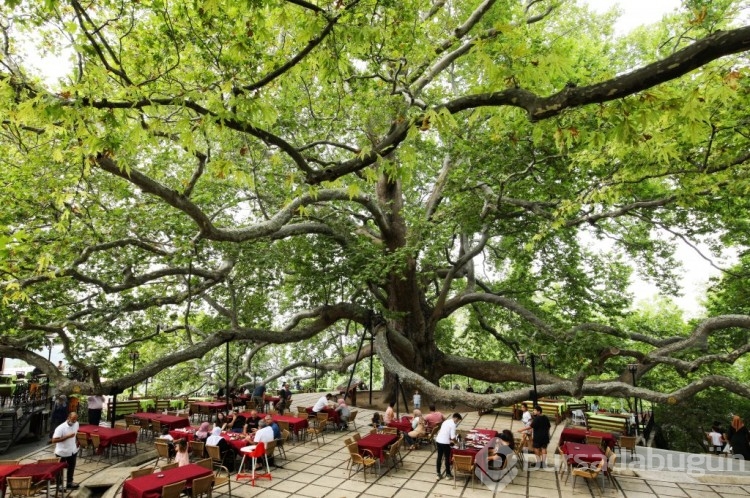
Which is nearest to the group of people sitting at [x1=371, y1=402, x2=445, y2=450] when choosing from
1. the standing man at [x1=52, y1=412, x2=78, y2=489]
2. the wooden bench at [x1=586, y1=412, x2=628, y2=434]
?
the wooden bench at [x1=586, y1=412, x2=628, y2=434]

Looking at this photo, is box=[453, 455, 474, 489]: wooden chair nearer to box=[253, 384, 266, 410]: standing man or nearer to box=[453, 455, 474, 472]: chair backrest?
box=[453, 455, 474, 472]: chair backrest

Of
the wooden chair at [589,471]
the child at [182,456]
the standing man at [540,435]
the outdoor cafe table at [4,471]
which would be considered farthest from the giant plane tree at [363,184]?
the child at [182,456]

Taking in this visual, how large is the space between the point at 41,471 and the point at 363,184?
1202 centimetres

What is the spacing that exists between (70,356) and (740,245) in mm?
20144

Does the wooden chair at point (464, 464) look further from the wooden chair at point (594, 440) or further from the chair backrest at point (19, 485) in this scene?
the chair backrest at point (19, 485)

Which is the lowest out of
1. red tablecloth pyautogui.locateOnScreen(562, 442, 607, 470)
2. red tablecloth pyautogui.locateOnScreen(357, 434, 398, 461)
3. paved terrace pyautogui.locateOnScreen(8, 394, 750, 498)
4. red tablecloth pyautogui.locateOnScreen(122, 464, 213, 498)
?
paved terrace pyautogui.locateOnScreen(8, 394, 750, 498)

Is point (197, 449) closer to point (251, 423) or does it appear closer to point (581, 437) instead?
point (251, 423)

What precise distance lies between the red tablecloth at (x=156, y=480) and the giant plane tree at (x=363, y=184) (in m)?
3.81

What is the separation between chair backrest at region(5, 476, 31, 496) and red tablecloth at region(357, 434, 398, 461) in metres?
5.88

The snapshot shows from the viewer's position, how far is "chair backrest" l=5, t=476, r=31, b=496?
22.7 feet

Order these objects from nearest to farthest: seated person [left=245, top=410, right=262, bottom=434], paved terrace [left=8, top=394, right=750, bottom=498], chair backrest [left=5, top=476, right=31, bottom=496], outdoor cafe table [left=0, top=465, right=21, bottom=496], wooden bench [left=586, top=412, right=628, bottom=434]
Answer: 1. chair backrest [left=5, top=476, right=31, bottom=496]
2. outdoor cafe table [left=0, top=465, right=21, bottom=496]
3. paved terrace [left=8, top=394, right=750, bottom=498]
4. seated person [left=245, top=410, right=262, bottom=434]
5. wooden bench [left=586, top=412, right=628, bottom=434]

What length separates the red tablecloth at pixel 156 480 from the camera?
259 inches

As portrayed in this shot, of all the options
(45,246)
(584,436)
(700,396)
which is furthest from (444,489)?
A: (700,396)

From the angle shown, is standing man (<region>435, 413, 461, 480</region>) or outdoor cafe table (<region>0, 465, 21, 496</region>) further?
standing man (<region>435, 413, 461, 480</region>)
